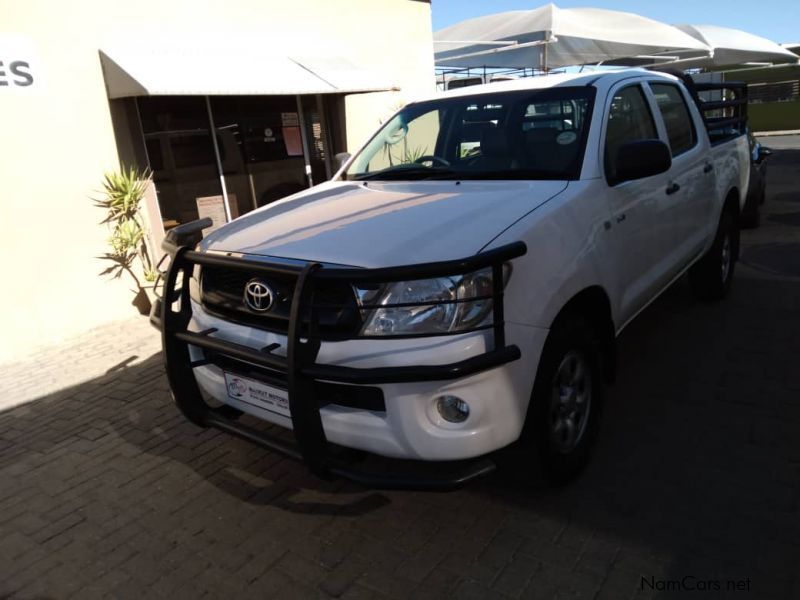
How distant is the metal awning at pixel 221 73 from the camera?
6.01m

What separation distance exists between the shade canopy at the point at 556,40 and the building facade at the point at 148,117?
3213 mm

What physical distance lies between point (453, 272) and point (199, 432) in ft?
8.07

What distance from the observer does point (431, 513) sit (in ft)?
9.71

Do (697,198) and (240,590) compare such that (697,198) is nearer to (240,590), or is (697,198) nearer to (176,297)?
(176,297)

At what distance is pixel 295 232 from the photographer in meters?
2.87

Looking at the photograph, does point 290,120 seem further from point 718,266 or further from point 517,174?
point 517,174

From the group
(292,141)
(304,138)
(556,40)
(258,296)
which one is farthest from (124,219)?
(556,40)

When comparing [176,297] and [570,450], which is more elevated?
[176,297]

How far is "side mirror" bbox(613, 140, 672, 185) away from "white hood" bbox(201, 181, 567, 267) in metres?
0.37

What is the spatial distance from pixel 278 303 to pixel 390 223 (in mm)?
600

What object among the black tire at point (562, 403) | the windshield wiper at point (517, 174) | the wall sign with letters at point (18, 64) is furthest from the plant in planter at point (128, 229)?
Result: the black tire at point (562, 403)

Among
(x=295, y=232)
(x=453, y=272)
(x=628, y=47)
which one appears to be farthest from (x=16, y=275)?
(x=628, y=47)

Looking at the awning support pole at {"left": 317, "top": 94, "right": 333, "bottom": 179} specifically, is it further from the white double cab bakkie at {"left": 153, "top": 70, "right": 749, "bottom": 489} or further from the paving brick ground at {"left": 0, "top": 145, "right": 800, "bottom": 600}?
the paving brick ground at {"left": 0, "top": 145, "right": 800, "bottom": 600}

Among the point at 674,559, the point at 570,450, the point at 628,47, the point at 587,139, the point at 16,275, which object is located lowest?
the point at 674,559
